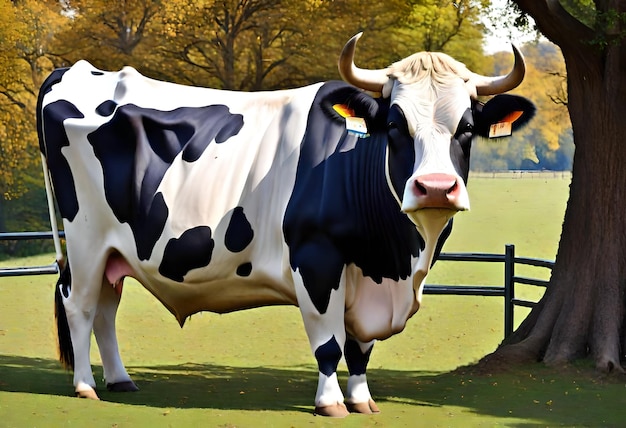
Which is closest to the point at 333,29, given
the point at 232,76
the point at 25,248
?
the point at 232,76

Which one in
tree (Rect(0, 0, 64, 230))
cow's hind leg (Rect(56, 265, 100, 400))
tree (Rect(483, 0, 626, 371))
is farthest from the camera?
tree (Rect(0, 0, 64, 230))

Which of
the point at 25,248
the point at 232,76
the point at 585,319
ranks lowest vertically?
the point at 25,248

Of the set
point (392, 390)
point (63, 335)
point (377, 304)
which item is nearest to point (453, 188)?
point (377, 304)

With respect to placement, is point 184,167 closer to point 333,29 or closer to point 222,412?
point 222,412

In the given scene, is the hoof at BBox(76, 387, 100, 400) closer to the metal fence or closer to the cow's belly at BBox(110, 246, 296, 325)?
the cow's belly at BBox(110, 246, 296, 325)

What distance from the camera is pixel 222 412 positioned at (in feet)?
23.1

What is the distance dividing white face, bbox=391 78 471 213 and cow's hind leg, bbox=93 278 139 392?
297cm

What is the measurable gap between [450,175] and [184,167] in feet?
7.94

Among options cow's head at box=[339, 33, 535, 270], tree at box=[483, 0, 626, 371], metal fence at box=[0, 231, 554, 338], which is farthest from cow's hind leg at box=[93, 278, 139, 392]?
metal fence at box=[0, 231, 554, 338]

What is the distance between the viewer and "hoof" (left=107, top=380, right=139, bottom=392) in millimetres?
8211

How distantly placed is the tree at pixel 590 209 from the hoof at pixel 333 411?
7.96 feet

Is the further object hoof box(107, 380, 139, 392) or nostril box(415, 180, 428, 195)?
hoof box(107, 380, 139, 392)

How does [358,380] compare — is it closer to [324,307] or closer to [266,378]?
[324,307]

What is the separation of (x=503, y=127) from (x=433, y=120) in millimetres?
726
